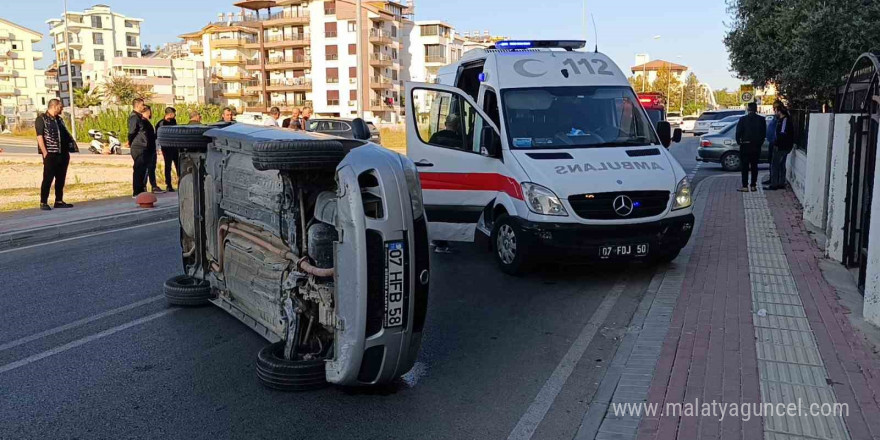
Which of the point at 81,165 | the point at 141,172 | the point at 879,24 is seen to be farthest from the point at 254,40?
the point at 879,24

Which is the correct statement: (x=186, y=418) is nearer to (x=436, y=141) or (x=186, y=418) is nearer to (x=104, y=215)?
(x=436, y=141)

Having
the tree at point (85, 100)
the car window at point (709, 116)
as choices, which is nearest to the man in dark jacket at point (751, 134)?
the car window at point (709, 116)

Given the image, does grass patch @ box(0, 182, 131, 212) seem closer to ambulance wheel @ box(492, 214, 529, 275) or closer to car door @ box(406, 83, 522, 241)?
car door @ box(406, 83, 522, 241)

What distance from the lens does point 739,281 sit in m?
7.64

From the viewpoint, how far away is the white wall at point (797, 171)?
1351 cm

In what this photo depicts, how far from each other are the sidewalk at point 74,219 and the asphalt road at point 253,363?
2648 mm

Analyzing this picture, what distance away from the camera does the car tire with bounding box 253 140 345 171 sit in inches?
181

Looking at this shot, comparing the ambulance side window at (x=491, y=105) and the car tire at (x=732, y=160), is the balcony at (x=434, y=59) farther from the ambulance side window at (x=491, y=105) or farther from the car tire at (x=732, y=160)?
the ambulance side window at (x=491, y=105)

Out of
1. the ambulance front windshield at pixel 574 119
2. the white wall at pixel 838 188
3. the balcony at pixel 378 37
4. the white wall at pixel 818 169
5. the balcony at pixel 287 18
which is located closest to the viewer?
the ambulance front windshield at pixel 574 119

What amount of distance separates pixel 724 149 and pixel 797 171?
8.28 meters

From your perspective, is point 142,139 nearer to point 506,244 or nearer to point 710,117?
point 506,244

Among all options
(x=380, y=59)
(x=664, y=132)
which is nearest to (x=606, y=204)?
(x=664, y=132)

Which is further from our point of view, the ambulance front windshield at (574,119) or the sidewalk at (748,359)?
the ambulance front windshield at (574,119)

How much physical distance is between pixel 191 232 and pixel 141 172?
9.37 meters
